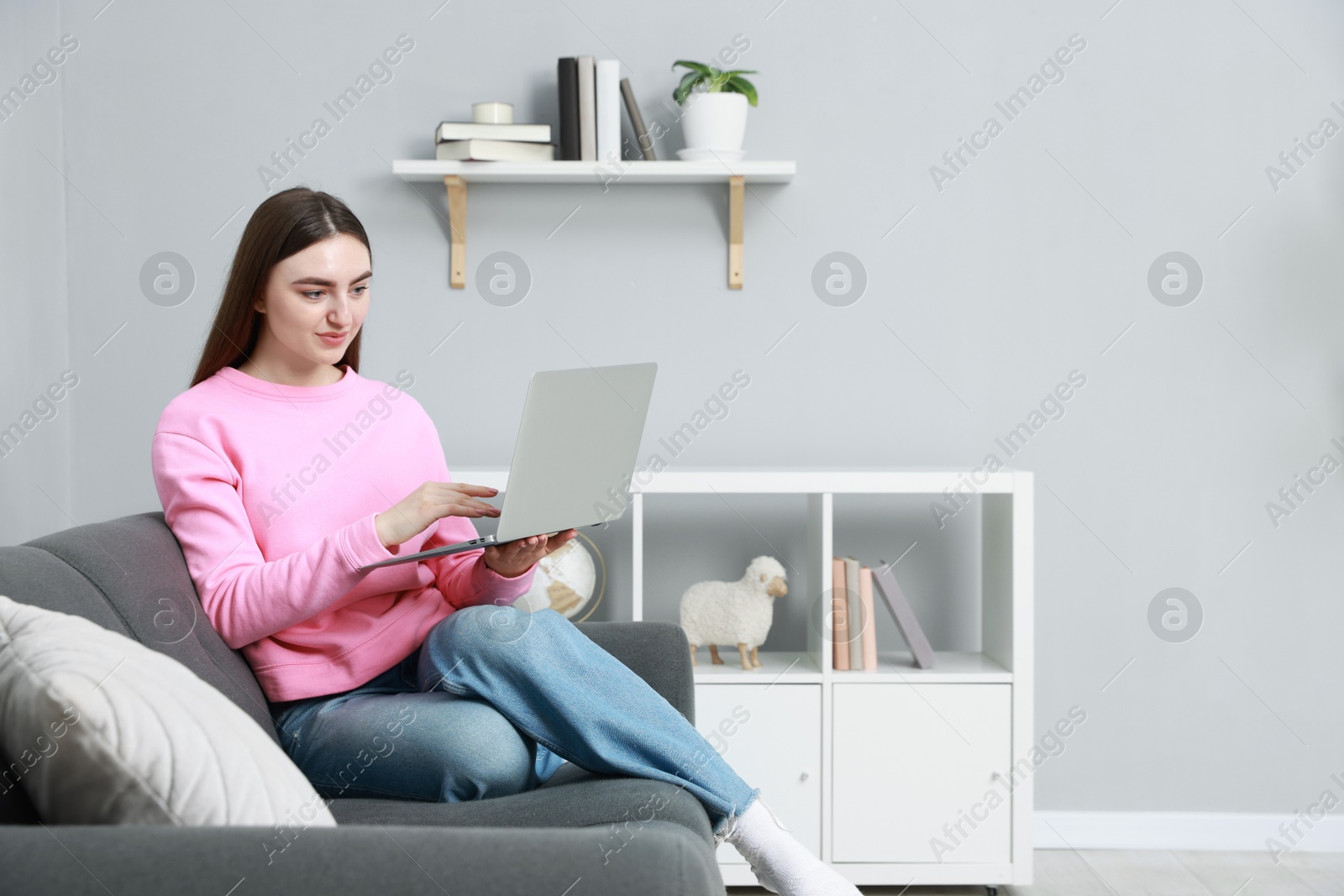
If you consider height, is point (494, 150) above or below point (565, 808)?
above

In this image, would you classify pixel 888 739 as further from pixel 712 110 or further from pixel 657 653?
pixel 712 110

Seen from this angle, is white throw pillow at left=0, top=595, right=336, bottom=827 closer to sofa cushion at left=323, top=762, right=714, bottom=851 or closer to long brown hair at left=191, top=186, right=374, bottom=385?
sofa cushion at left=323, top=762, right=714, bottom=851

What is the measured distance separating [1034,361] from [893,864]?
1.07m

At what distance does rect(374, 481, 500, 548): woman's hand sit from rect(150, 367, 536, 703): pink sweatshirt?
2cm

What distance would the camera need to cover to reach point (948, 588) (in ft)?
7.63

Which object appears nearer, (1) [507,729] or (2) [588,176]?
(1) [507,729]

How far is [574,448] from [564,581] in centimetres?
88

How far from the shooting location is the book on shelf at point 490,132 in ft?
7.01

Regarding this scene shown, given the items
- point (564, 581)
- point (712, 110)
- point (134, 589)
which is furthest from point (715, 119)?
point (134, 589)

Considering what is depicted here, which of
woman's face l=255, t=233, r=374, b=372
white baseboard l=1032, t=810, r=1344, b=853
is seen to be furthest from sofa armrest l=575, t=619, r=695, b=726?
white baseboard l=1032, t=810, r=1344, b=853

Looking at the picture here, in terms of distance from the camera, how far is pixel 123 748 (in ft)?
2.43

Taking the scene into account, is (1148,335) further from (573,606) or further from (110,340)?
(110,340)

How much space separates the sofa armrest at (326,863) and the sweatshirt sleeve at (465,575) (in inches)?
29.2

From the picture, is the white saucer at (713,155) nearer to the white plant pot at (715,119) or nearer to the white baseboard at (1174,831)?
the white plant pot at (715,119)
